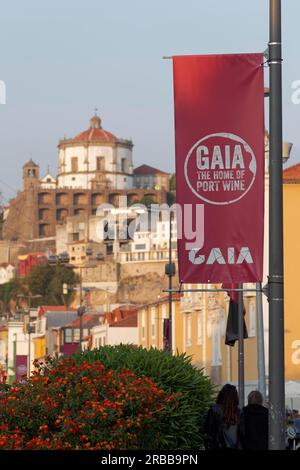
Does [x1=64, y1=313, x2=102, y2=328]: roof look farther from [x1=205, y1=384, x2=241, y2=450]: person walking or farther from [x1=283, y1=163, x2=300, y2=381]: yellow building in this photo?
[x1=205, y1=384, x2=241, y2=450]: person walking

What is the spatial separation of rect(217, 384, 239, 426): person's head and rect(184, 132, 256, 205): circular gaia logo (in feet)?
7.71

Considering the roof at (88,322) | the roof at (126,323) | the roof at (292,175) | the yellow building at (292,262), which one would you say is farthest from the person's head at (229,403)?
the roof at (88,322)

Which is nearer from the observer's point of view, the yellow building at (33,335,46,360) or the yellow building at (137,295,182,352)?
the yellow building at (137,295,182,352)

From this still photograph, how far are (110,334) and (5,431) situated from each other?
280 ft

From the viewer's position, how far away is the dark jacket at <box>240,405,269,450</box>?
603 inches

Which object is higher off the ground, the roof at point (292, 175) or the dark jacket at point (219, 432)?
the roof at point (292, 175)

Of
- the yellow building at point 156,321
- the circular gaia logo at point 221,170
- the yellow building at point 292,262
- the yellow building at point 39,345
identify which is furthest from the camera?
the yellow building at point 39,345

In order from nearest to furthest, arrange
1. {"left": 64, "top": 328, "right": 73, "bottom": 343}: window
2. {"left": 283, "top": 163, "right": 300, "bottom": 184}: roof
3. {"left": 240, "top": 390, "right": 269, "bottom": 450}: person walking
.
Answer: {"left": 240, "top": 390, "right": 269, "bottom": 450}: person walking < {"left": 283, "top": 163, "right": 300, "bottom": 184}: roof < {"left": 64, "top": 328, "right": 73, "bottom": 343}: window

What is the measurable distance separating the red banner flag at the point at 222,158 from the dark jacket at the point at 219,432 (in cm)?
195

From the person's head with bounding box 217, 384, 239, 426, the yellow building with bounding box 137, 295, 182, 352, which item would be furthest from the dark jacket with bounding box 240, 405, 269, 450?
the yellow building with bounding box 137, 295, 182, 352

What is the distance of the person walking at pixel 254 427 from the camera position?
1530 cm

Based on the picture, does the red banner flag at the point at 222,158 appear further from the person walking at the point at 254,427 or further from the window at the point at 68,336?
the window at the point at 68,336

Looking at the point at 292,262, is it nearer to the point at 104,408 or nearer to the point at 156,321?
the point at 156,321
